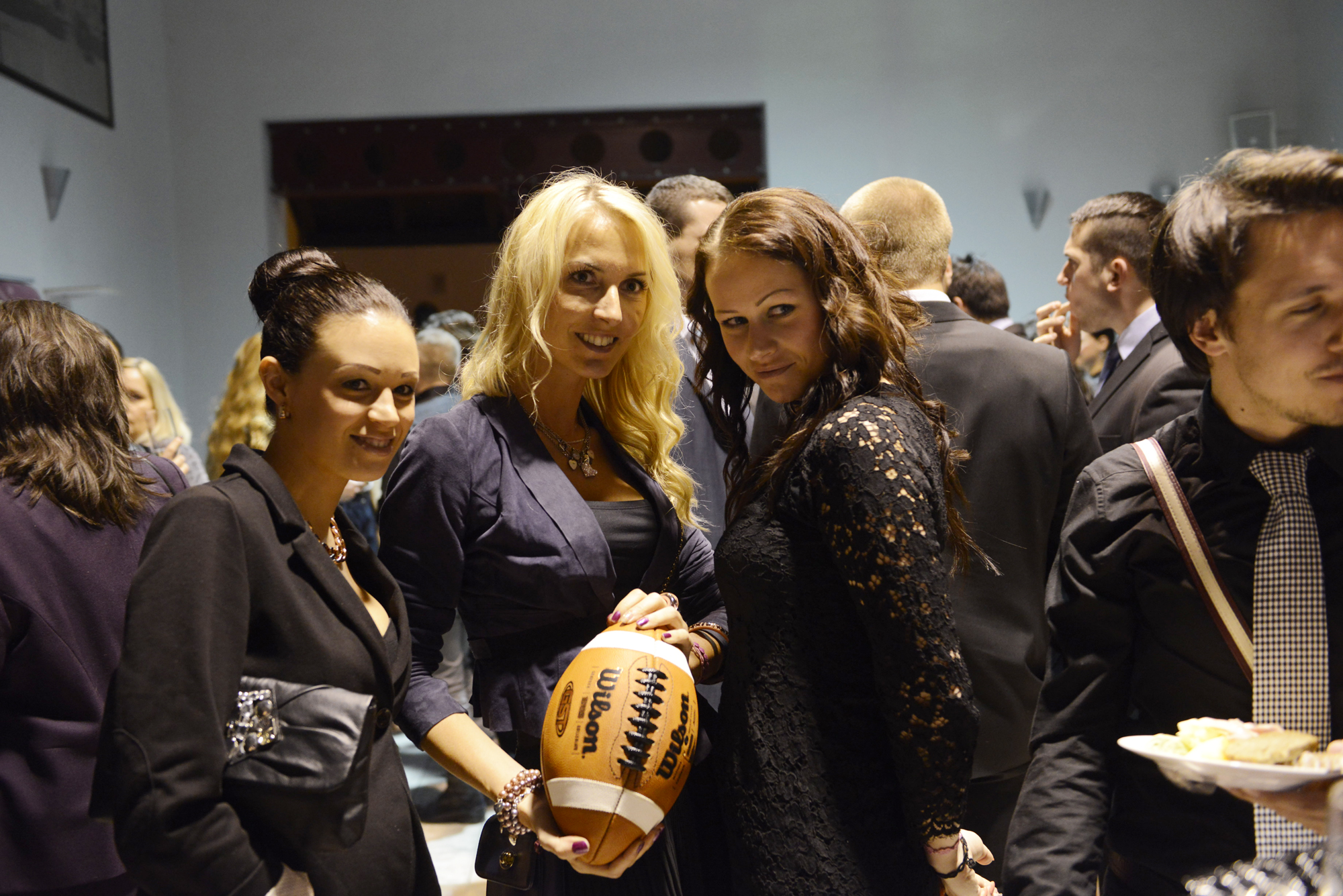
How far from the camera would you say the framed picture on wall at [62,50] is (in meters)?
4.96

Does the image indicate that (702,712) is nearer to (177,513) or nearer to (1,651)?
(177,513)

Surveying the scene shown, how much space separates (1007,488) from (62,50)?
18.2 ft

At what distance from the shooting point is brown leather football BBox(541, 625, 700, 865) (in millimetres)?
1375

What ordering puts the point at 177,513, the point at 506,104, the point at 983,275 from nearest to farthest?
1. the point at 177,513
2. the point at 983,275
3. the point at 506,104

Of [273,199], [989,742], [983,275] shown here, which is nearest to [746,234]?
[989,742]

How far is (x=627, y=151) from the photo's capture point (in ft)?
21.8

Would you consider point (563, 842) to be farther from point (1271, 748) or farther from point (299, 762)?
point (1271, 748)

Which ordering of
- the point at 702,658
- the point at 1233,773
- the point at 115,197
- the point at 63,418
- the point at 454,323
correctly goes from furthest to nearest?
1. the point at 115,197
2. the point at 454,323
3. the point at 63,418
4. the point at 702,658
5. the point at 1233,773

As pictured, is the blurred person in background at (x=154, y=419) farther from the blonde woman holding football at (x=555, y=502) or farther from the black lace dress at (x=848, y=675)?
the black lace dress at (x=848, y=675)

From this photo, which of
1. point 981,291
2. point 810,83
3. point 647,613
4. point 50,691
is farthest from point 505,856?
point 810,83

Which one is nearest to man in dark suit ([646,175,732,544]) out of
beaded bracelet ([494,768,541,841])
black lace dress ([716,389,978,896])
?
black lace dress ([716,389,978,896])

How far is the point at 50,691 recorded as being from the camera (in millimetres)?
1728

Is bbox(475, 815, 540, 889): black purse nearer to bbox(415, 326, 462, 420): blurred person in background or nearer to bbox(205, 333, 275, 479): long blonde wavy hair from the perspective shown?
bbox(205, 333, 275, 479): long blonde wavy hair

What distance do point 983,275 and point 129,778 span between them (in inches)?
168
